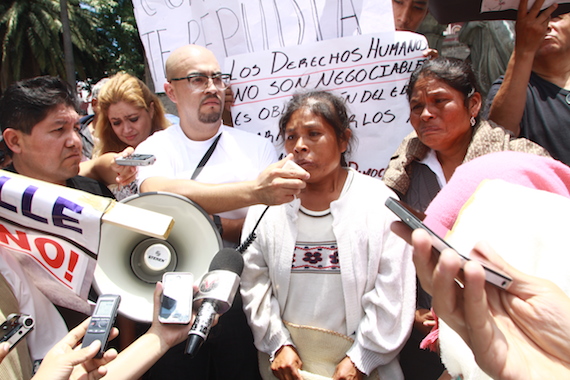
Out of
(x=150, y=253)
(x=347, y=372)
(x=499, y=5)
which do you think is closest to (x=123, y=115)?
(x=150, y=253)

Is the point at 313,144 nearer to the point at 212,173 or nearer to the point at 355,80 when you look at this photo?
the point at 212,173

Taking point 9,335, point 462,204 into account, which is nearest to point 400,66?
point 462,204

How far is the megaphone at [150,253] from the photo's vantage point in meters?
1.53

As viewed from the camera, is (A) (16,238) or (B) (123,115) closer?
(A) (16,238)

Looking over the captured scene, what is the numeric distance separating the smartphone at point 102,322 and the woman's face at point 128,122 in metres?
1.70

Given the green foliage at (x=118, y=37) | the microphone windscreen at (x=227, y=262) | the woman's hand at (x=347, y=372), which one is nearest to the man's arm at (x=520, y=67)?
the woman's hand at (x=347, y=372)

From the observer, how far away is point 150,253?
1625mm

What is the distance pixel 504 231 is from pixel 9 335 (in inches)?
52.0

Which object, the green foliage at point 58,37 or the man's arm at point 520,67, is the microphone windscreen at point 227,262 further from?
the green foliage at point 58,37

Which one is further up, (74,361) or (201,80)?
(201,80)

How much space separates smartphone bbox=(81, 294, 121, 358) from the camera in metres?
1.17

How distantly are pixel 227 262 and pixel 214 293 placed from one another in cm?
14

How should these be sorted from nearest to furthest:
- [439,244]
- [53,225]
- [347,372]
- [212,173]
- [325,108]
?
1. [439,244]
2. [53,225]
3. [347,372]
4. [325,108]
5. [212,173]

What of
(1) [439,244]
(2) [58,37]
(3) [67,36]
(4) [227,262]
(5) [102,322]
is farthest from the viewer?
(2) [58,37]
